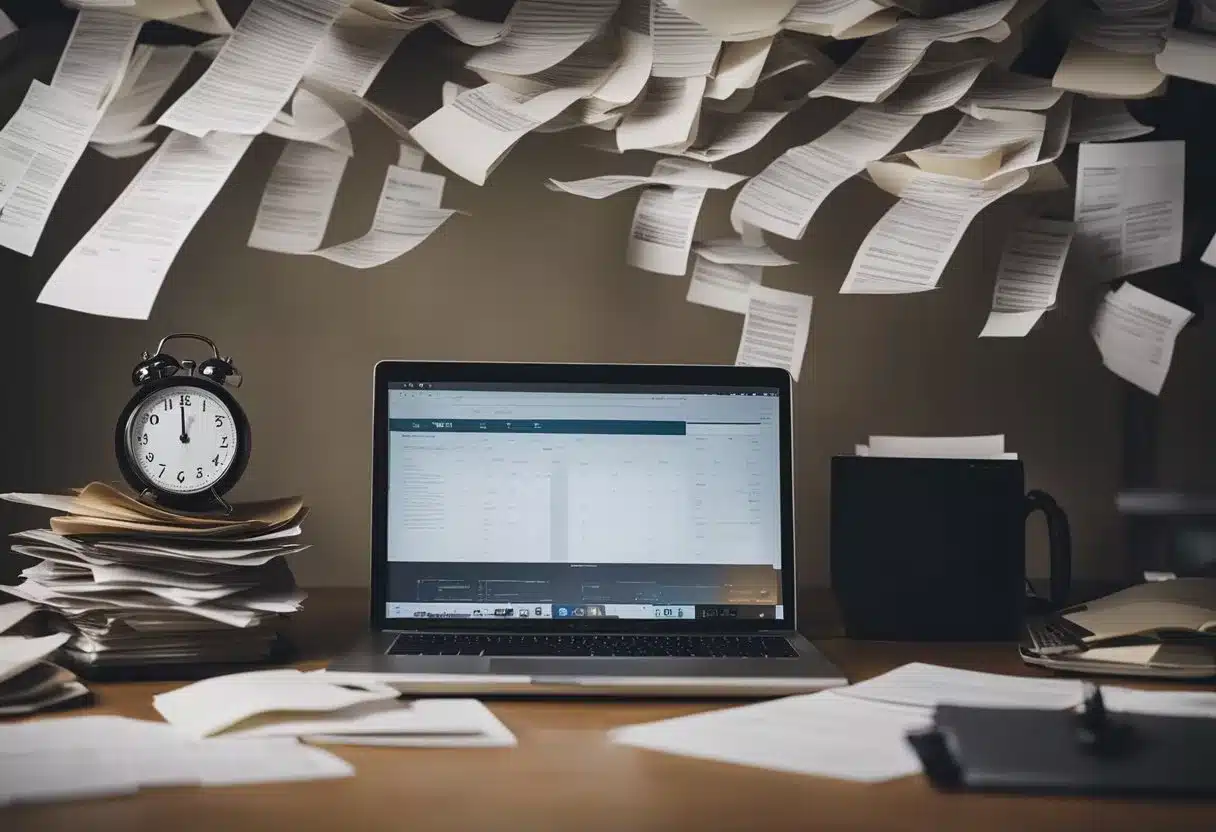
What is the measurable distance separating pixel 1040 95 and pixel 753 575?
0.53 metres

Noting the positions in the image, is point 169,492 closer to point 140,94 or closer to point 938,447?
point 140,94

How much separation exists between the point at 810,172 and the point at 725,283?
145 mm

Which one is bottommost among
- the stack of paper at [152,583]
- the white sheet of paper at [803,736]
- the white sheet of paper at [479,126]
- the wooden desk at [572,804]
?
the wooden desk at [572,804]

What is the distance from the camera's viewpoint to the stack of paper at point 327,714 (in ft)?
2.10

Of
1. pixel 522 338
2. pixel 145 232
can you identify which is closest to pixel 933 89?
pixel 522 338

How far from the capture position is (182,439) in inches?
34.0

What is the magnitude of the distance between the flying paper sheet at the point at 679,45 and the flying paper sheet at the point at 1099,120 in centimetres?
36

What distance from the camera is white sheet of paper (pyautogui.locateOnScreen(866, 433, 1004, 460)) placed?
3.21 feet

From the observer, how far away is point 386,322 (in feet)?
3.67

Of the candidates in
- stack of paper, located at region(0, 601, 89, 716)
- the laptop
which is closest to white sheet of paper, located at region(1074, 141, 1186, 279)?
the laptop

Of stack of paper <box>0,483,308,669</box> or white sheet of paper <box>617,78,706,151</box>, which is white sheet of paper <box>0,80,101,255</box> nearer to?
stack of paper <box>0,483,308,669</box>

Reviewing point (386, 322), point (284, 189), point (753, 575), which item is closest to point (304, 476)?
point (386, 322)

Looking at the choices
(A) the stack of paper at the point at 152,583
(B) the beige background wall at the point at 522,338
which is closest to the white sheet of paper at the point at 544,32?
(B) the beige background wall at the point at 522,338

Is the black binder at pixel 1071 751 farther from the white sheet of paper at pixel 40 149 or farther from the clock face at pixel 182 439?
the white sheet of paper at pixel 40 149
